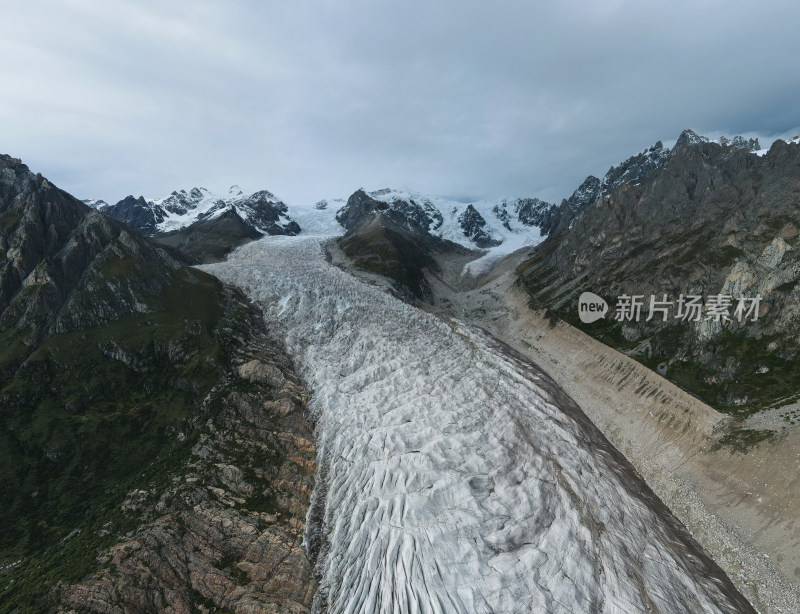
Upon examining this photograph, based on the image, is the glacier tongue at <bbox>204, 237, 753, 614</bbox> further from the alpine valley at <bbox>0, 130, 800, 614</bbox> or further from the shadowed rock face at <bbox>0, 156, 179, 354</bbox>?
the shadowed rock face at <bbox>0, 156, 179, 354</bbox>

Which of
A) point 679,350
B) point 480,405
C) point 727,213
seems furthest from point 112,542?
point 727,213

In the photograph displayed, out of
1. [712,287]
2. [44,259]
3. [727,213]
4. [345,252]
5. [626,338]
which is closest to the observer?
[44,259]

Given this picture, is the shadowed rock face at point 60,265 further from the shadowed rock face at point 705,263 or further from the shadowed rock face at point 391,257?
the shadowed rock face at point 705,263

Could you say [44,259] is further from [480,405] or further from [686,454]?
[686,454]

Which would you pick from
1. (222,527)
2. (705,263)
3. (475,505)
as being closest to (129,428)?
(222,527)

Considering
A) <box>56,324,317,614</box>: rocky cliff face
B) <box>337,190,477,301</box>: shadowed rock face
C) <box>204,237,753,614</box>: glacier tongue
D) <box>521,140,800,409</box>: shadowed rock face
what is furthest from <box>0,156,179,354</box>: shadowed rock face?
<box>521,140,800,409</box>: shadowed rock face

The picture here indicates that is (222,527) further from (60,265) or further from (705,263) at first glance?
(705,263)
